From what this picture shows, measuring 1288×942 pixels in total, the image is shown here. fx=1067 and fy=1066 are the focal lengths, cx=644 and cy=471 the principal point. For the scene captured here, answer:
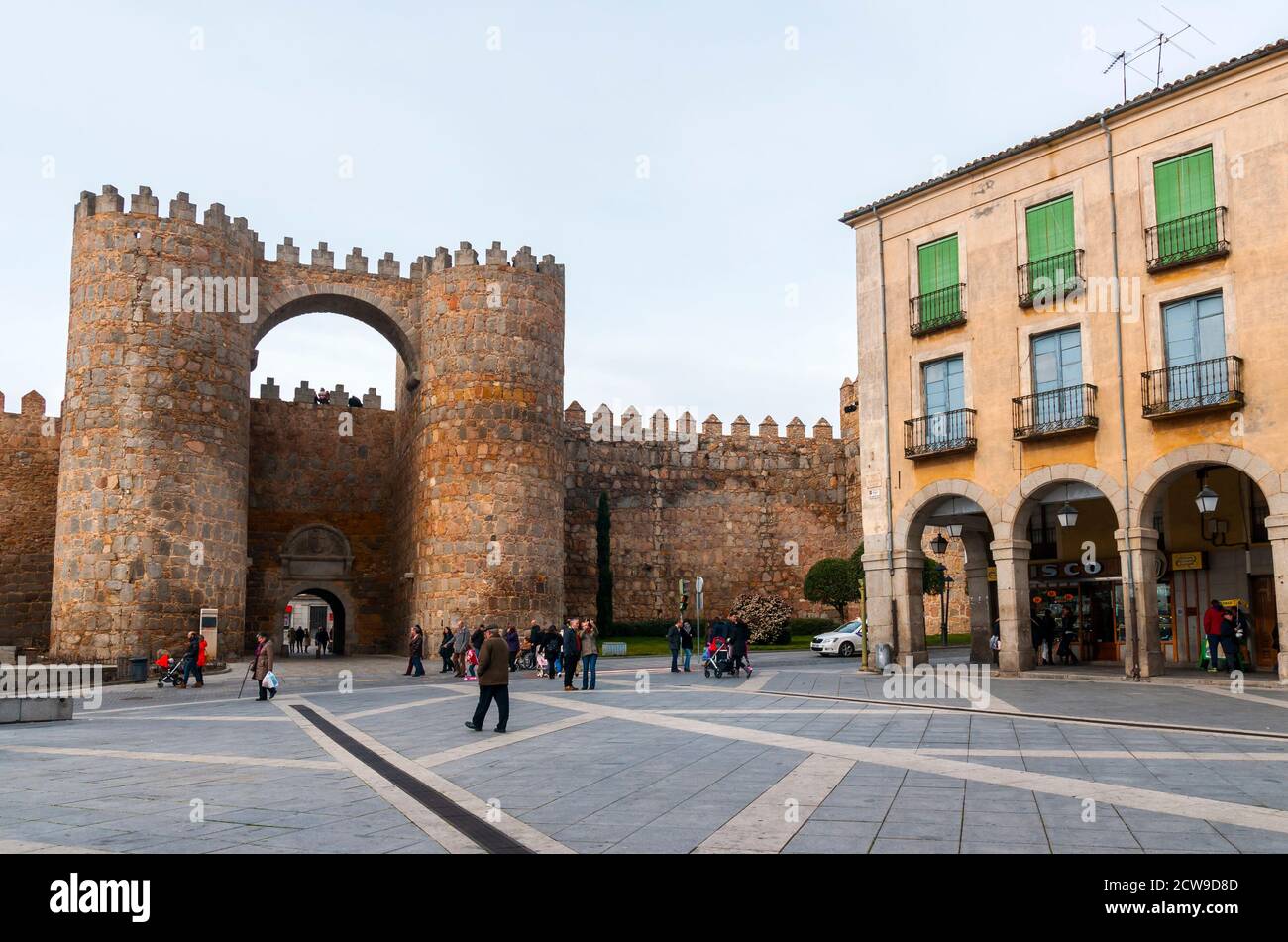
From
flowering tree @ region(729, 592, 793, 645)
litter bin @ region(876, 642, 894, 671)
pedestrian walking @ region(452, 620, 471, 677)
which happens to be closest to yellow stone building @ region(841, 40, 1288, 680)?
litter bin @ region(876, 642, 894, 671)

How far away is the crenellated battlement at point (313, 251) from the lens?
29.8 metres

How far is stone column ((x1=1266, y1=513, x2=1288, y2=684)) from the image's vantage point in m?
17.2

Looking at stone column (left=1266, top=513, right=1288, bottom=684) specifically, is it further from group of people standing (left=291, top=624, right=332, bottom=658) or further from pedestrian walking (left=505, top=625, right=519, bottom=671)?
group of people standing (left=291, top=624, right=332, bottom=658)

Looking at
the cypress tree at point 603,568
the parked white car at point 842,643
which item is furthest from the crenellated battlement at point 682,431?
the parked white car at point 842,643

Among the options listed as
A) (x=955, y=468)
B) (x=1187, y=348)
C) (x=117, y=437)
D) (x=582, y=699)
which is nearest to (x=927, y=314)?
(x=955, y=468)

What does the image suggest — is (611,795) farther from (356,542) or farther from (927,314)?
(356,542)

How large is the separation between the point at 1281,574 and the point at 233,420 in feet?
86.6

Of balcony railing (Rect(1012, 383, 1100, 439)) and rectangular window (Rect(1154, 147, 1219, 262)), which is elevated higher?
rectangular window (Rect(1154, 147, 1219, 262))

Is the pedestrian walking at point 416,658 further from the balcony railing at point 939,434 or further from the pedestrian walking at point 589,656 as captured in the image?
the balcony railing at point 939,434

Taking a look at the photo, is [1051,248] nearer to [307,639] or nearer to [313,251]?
[313,251]

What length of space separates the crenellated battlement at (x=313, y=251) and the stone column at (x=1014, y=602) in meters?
17.8

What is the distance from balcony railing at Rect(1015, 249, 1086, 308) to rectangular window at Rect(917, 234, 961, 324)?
1.53 m

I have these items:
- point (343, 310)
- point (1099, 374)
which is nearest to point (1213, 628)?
point (1099, 374)
